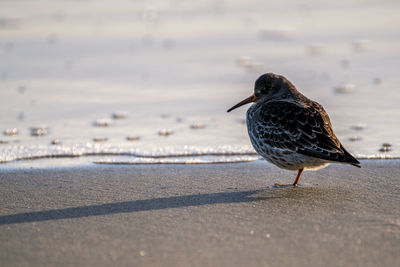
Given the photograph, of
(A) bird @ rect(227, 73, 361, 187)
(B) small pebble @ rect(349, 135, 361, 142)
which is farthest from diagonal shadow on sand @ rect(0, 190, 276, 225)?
(B) small pebble @ rect(349, 135, 361, 142)

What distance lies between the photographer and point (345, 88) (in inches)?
348

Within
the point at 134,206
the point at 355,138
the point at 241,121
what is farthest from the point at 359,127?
the point at 134,206

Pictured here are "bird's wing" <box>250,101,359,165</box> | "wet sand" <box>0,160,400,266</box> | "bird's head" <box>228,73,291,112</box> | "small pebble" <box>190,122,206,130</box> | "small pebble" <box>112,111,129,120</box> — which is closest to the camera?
"wet sand" <box>0,160,400,266</box>

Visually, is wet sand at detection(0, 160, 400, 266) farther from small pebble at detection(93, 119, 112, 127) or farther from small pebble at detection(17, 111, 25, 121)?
small pebble at detection(17, 111, 25, 121)

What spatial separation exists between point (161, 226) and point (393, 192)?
A: 1978 mm

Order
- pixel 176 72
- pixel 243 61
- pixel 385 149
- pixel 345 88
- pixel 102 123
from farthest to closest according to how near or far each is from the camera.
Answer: pixel 243 61, pixel 176 72, pixel 345 88, pixel 102 123, pixel 385 149

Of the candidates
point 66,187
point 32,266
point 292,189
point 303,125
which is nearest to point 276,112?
point 303,125

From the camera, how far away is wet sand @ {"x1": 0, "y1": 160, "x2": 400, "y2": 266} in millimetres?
3459

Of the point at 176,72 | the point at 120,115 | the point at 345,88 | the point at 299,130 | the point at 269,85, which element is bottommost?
the point at 120,115

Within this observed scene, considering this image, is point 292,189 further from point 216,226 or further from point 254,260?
point 254,260

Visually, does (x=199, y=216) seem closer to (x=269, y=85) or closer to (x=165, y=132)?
(x=269, y=85)

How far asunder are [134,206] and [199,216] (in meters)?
0.56

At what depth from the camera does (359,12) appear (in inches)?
583

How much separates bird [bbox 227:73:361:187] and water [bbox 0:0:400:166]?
0.74 meters
